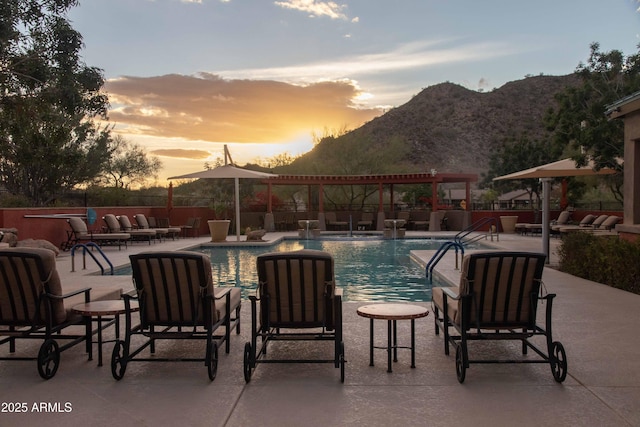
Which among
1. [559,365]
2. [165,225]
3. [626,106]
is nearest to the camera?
[559,365]

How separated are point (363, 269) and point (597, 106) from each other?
8105 millimetres

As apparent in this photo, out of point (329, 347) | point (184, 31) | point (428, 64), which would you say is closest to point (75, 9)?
point (184, 31)

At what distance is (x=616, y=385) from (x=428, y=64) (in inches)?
1205

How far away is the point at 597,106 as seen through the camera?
1407cm

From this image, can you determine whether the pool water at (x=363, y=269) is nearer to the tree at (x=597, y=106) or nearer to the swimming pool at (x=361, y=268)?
the swimming pool at (x=361, y=268)

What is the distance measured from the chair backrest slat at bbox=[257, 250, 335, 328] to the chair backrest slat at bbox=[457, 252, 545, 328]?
1.02 meters

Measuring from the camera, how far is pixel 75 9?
12.6m

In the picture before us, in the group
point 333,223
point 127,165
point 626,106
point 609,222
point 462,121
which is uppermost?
point 462,121

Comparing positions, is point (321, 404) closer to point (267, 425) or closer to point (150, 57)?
point (267, 425)

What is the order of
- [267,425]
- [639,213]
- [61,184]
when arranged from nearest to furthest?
[267,425]
[639,213]
[61,184]

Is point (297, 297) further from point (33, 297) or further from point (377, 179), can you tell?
point (377, 179)

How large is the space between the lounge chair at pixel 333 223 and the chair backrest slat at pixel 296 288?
19.4m

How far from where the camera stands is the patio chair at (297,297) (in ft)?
12.6

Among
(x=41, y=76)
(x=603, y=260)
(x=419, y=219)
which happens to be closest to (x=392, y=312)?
(x=603, y=260)
